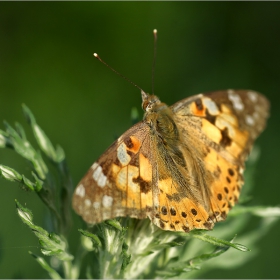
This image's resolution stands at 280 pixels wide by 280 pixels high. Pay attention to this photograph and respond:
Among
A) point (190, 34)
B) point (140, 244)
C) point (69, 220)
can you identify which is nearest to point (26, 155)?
point (69, 220)

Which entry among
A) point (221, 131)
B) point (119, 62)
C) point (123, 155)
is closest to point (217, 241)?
point (123, 155)

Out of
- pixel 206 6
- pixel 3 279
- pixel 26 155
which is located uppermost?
pixel 206 6

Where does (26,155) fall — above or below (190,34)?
below

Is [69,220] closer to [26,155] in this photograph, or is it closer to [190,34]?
[26,155]

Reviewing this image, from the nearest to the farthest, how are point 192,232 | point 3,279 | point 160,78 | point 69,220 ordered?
point 192,232, point 69,220, point 3,279, point 160,78

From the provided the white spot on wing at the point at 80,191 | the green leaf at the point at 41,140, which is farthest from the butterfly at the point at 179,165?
the green leaf at the point at 41,140

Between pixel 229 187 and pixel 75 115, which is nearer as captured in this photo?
pixel 229 187
